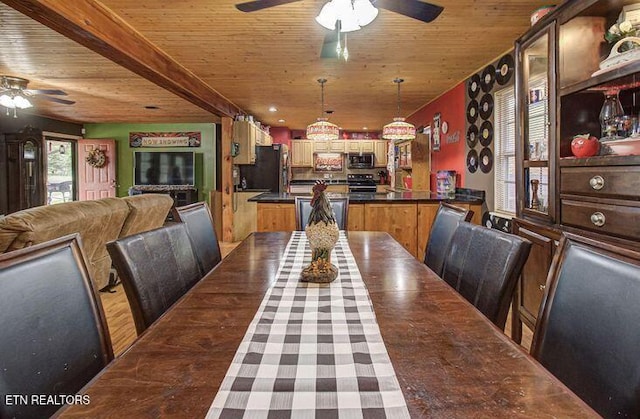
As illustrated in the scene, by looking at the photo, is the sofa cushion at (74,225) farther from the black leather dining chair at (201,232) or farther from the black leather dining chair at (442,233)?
the black leather dining chair at (442,233)

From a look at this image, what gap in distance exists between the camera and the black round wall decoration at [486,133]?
432cm

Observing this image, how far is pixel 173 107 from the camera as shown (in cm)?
664

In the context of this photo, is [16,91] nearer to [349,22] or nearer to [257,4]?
[257,4]

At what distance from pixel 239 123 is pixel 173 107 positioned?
3.70 ft

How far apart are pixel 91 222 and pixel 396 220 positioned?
2.95 metres

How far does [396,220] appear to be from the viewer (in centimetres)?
445

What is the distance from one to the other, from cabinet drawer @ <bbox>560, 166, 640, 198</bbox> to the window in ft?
6.47

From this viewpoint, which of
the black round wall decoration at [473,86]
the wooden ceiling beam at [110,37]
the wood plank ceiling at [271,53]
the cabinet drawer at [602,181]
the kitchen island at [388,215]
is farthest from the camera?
the black round wall decoration at [473,86]

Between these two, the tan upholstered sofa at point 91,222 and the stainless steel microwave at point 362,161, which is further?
the stainless steel microwave at point 362,161

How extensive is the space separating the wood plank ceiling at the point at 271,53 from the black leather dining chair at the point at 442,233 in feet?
5.38

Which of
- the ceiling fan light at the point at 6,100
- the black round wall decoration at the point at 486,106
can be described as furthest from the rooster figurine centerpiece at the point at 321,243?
the ceiling fan light at the point at 6,100

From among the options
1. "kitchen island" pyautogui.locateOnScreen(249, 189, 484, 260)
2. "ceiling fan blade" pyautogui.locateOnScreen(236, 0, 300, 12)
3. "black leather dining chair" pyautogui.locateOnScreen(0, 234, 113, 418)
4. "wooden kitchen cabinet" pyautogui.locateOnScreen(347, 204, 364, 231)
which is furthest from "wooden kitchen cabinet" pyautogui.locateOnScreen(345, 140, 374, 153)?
"black leather dining chair" pyautogui.locateOnScreen(0, 234, 113, 418)

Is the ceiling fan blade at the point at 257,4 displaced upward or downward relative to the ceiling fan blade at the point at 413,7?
upward

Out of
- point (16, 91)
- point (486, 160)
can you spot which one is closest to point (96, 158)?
point (16, 91)
